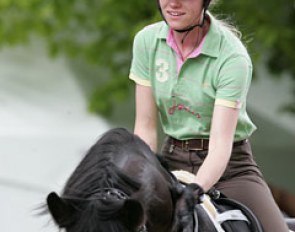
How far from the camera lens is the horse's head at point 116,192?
2943 millimetres

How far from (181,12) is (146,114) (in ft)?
1.64

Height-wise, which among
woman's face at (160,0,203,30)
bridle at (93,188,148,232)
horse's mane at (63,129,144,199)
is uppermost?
woman's face at (160,0,203,30)

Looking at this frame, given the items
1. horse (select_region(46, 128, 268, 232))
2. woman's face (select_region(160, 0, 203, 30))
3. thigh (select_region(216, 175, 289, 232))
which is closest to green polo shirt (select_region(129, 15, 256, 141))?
woman's face (select_region(160, 0, 203, 30))

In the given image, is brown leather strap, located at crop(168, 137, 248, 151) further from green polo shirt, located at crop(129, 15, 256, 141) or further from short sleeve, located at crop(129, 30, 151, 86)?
short sleeve, located at crop(129, 30, 151, 86)

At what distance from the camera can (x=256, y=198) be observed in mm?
3857

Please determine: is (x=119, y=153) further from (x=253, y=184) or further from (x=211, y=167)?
(x=253, y=184)

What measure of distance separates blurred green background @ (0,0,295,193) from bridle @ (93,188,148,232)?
22.8 ft

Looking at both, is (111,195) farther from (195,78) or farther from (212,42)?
(212,42)

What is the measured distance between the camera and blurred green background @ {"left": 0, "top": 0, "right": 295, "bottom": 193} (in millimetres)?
10266

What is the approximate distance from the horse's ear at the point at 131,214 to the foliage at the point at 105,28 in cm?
706

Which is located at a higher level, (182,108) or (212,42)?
(212,42)

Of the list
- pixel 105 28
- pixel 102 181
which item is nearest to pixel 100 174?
pixel 102 181

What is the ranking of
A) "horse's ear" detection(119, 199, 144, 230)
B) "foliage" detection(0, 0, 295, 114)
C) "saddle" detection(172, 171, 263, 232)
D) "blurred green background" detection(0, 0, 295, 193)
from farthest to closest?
"blurred green background" detection(0, 0, 295, 193), "foliage" detection(0, 0, 295, 114), "saddle" detection(172, 171, 263, 232), "horse's ear" detection(119, 199, 144, 230)

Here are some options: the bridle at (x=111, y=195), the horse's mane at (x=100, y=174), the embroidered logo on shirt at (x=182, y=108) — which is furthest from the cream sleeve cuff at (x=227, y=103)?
the bridle at (x=111, y=195)
